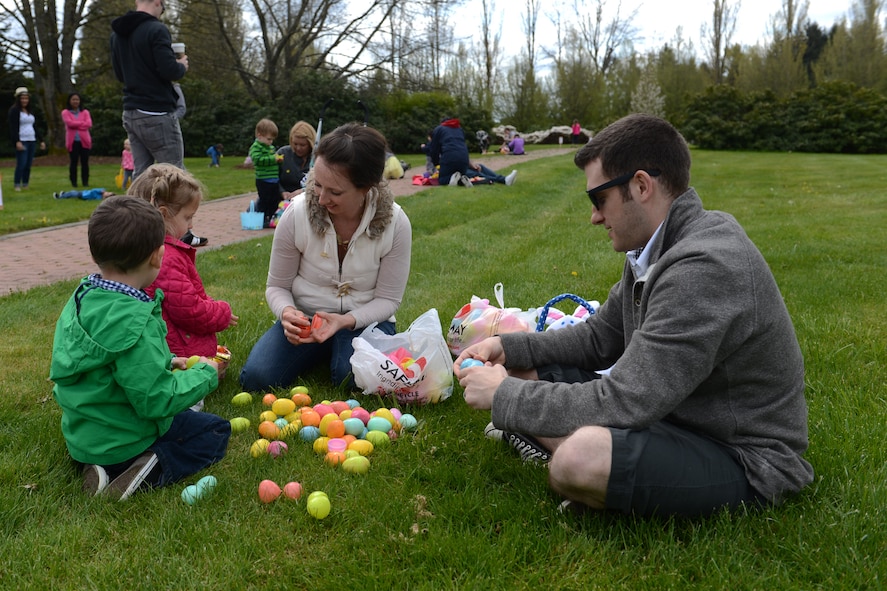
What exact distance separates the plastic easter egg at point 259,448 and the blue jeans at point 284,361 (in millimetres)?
757

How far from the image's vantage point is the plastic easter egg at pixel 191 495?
2.50m

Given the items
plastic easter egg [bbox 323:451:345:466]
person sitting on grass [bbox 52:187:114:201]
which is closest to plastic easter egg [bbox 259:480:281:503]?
plastic easter egg [bbox 323:451:345:466]

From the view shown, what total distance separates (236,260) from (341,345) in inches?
141

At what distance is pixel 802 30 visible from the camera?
1828 inches

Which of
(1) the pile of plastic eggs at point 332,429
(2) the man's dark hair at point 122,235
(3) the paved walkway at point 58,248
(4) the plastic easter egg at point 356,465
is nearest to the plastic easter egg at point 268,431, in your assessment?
(1) the pile of plastic eggs at point 332,429

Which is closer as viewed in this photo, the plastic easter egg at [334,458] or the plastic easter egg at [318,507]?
the plastic easter egg at [318,507]

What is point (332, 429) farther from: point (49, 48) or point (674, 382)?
point (49, 48)

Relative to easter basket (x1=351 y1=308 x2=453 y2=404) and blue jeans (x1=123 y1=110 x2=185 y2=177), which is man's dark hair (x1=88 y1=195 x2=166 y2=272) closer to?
easter basket (x1=351 y1=308 x2=453 y2=404)

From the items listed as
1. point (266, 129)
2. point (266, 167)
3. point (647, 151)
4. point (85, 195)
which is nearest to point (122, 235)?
point (647, 151)

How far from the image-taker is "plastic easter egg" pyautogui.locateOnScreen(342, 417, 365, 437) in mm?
3061

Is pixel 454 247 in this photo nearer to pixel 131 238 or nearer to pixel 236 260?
pixel 236 260

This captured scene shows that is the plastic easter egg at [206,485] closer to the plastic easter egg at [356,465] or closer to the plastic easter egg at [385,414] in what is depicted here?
the plastic easter egg at [356,465]

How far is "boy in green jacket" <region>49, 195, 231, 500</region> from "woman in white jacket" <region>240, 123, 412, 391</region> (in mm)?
1004

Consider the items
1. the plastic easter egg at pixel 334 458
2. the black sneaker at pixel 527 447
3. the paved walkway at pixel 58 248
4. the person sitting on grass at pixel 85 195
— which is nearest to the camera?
the black sneaker at pixel 527 447
